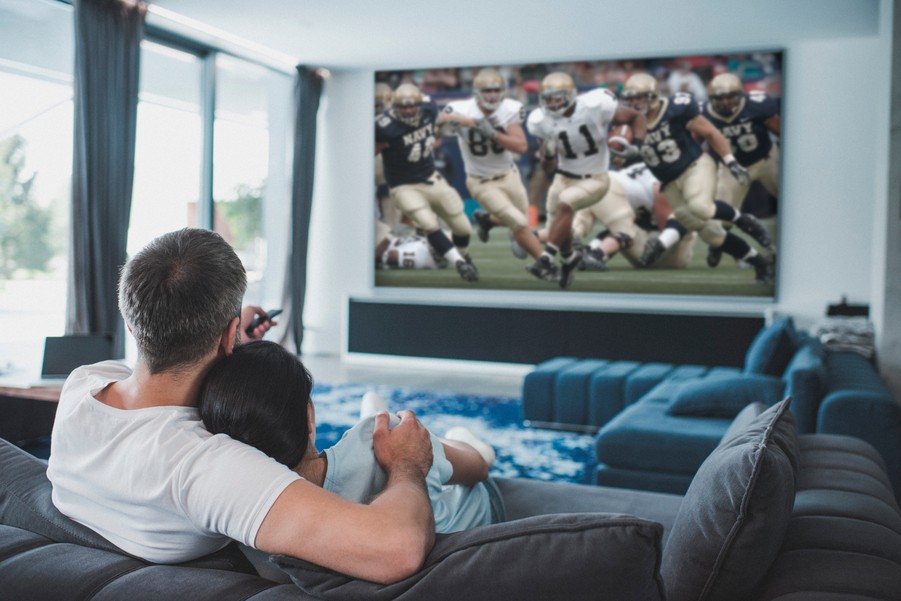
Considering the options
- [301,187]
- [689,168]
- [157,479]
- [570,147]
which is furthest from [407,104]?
[157,479]

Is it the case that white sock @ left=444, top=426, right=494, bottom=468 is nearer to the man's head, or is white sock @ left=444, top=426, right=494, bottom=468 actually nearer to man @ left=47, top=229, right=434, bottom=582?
man @ left=47, top=229, right=434, bottom=582

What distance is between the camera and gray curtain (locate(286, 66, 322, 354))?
8352mm

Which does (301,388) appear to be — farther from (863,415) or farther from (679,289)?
(679,289)

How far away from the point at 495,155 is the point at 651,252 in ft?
5.98

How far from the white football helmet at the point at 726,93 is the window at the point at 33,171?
536 centimetres

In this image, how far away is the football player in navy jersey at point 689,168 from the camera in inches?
285

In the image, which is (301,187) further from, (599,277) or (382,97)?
(599,277)

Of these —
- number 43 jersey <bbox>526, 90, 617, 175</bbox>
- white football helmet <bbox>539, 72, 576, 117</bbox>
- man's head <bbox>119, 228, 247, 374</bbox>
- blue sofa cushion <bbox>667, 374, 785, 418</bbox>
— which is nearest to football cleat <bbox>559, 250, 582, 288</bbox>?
number 43 jersey <bbox>526, 90, 617, 175</bbox>

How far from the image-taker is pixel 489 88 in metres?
7.98

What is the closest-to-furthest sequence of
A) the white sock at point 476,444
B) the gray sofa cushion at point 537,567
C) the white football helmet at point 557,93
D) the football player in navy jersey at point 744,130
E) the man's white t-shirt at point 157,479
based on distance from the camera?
the gray sofa cushion at point 537,567
the man's white t-shirt at point 157,479
the white sock at point 476,444
the football player in navy jersey at point 744,130
the white football helmet at point 557,93

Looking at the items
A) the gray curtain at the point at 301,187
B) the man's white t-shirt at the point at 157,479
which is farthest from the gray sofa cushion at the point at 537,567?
the gray curtain at the point at 301,187

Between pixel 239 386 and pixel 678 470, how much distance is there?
2750 millimetres

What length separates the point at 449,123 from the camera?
8.16 m

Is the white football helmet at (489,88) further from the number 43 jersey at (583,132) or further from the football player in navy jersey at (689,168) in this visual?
the football player in navy jersey at (689,168)
